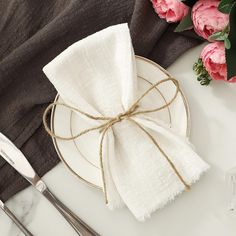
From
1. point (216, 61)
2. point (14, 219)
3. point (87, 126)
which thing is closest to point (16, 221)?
point (14, 219)

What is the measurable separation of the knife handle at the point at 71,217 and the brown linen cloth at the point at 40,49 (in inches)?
1.5

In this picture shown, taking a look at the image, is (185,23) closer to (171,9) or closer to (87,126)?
(171,9)

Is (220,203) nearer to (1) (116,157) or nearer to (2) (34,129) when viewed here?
(1) (116,157)

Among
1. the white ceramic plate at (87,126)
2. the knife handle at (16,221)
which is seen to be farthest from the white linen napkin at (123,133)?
the knife handle at (16,221)

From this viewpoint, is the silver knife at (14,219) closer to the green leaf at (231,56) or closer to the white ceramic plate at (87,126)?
the white ceramic plate at (87,126)

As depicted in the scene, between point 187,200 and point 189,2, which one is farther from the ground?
point 189,2

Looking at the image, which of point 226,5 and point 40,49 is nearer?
point 226,5

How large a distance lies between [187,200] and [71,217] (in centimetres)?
17

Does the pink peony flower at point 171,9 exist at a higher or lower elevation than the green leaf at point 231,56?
higher

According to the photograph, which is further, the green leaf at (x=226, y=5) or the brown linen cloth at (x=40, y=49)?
the brown linen cloth at (x=40, y=49)

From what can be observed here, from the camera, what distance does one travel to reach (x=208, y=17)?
2.16 ft

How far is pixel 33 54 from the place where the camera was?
0.74 m

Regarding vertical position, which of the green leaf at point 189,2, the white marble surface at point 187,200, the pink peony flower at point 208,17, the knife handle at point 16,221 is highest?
the green leaf at point 189,2

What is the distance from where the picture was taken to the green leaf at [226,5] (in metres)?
0.61
